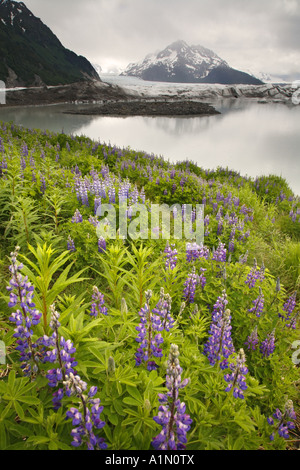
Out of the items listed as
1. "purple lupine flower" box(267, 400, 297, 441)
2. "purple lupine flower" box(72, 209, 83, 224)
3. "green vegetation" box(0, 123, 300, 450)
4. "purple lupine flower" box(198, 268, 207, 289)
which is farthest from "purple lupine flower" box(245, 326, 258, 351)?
"purple lupine flower" box(72, 209, 83, 224)

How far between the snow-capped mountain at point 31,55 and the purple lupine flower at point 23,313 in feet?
338

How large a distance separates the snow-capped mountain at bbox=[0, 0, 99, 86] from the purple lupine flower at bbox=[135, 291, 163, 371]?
103 metres

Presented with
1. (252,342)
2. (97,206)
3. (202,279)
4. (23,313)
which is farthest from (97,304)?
(97,206)

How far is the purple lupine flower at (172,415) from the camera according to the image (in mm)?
1410

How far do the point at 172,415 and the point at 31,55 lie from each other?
13904cm

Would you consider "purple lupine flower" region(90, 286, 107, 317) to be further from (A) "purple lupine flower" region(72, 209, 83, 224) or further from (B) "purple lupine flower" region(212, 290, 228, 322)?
(A) "purple lupine flower" region(72, 209, 83, 224)

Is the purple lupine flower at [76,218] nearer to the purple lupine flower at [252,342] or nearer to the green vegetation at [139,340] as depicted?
the green vegetation at [139,340]

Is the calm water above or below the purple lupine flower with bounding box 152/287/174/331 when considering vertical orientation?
above

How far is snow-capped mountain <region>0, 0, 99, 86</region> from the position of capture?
90613 millimetres

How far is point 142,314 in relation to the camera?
203 centimetres
